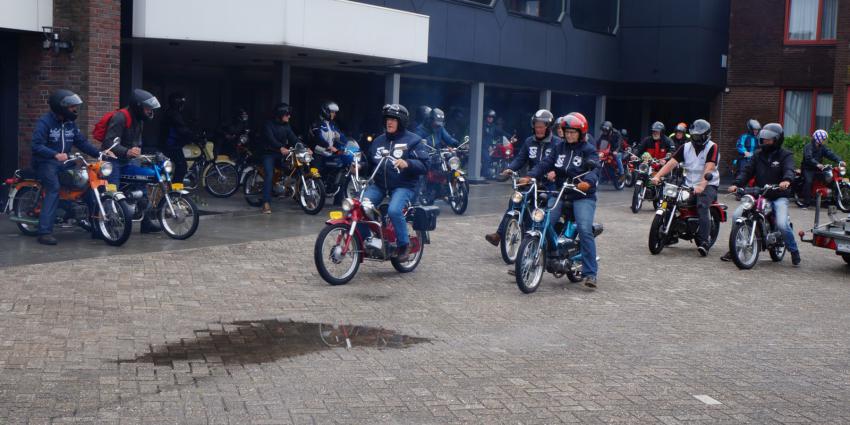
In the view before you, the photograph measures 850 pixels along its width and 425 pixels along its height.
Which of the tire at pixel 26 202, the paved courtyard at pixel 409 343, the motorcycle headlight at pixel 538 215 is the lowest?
the paved courtyard at pixel 409 343

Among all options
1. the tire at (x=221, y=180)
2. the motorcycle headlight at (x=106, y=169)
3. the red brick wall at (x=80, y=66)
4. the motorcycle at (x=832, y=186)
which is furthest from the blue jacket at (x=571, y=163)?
the motorcycle at (x=832, y=186)

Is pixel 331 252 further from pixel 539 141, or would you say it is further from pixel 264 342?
pixel 539 141

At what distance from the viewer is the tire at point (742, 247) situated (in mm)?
12547

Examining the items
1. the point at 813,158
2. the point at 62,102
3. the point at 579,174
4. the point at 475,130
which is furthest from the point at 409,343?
the point at 475,130

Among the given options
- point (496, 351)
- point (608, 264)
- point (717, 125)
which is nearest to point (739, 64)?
point (717, 125)

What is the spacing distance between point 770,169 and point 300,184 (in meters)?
7.38

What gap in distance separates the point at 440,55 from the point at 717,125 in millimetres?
12726

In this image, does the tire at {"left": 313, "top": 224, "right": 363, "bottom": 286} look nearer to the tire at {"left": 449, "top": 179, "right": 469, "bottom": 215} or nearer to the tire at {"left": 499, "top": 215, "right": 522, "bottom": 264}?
the tire at {"left": 499, "top": 215, "right": 522, "bottom": 264}

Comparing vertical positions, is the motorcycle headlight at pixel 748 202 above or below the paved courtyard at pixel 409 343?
above

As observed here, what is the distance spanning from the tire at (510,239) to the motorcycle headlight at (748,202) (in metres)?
2.75

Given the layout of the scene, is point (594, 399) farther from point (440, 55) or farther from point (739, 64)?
point (739, 64)

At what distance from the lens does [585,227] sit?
10.6m

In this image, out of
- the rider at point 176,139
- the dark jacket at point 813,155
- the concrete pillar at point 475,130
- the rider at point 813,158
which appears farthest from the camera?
the concrete pillar at point 475,130

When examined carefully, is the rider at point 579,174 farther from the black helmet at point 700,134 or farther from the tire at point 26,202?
the tire at point 26,202
